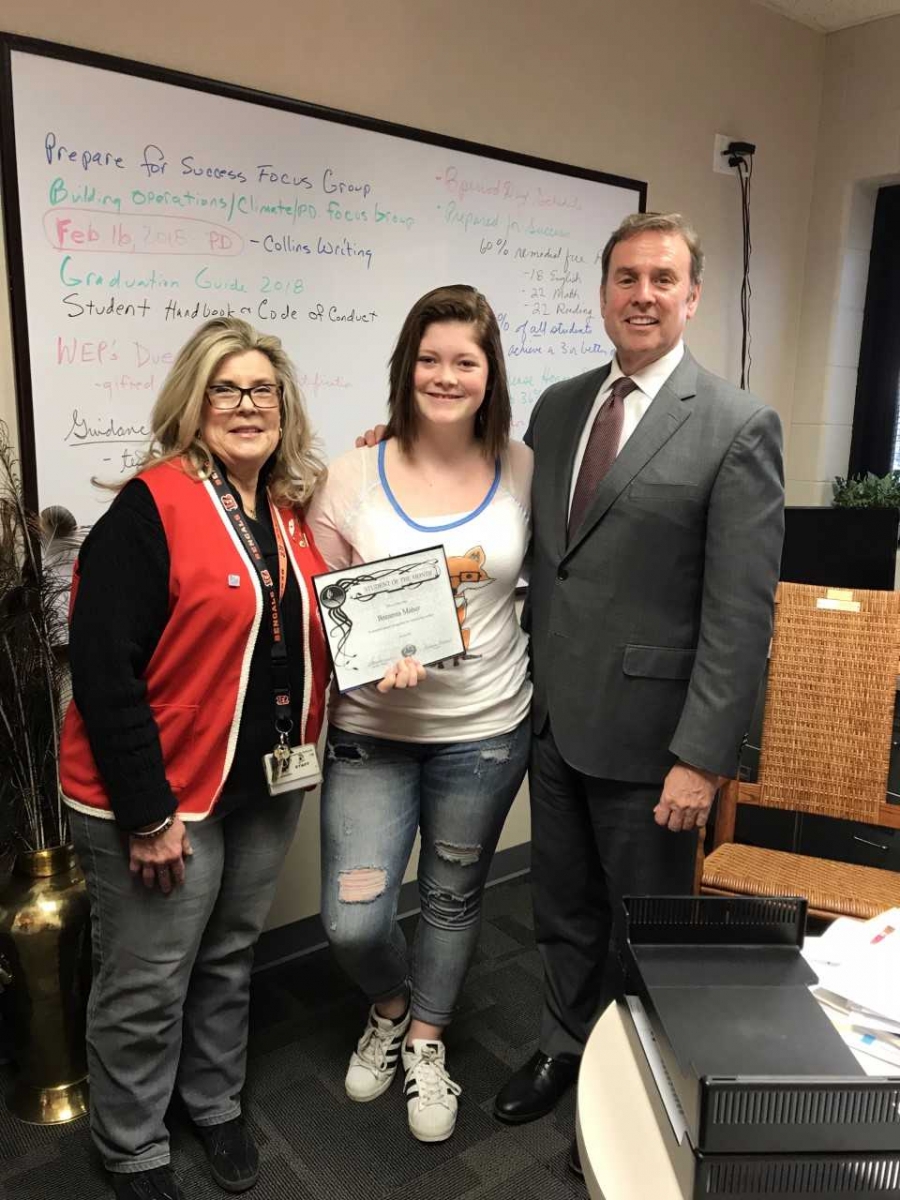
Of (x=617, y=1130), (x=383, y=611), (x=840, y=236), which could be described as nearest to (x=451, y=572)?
(x=383, y=611)

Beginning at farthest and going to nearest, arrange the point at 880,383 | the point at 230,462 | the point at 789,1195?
the point at 880,383
the point at 230,462
the point at 789,1195

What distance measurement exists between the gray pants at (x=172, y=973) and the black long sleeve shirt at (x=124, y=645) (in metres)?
0.13

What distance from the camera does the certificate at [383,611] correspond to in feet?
5.14

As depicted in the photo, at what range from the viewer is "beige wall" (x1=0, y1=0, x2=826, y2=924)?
2006 millimetres

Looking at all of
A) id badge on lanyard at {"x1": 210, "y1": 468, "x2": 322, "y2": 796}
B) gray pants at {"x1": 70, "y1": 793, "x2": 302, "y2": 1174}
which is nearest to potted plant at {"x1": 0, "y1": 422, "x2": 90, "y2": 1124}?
gray pants at {"x1": 70, "y1": 793, "x2": 302, "y2": 1174}

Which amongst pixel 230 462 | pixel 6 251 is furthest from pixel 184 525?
pixel 6 251

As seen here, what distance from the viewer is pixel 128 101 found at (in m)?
1.88

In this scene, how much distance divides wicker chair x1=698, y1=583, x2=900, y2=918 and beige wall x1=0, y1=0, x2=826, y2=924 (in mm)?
987

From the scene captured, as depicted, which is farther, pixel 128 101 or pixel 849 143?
pixel 849 143

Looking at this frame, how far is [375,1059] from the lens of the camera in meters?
2.00

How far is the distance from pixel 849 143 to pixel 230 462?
291cm

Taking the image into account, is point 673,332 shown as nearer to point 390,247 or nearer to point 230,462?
point 230,462

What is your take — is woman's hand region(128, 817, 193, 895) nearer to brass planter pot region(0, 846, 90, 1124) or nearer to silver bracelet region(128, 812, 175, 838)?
silver bracelet region(128, 812, 175, 838)

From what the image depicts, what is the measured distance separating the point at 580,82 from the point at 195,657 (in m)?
2.18
